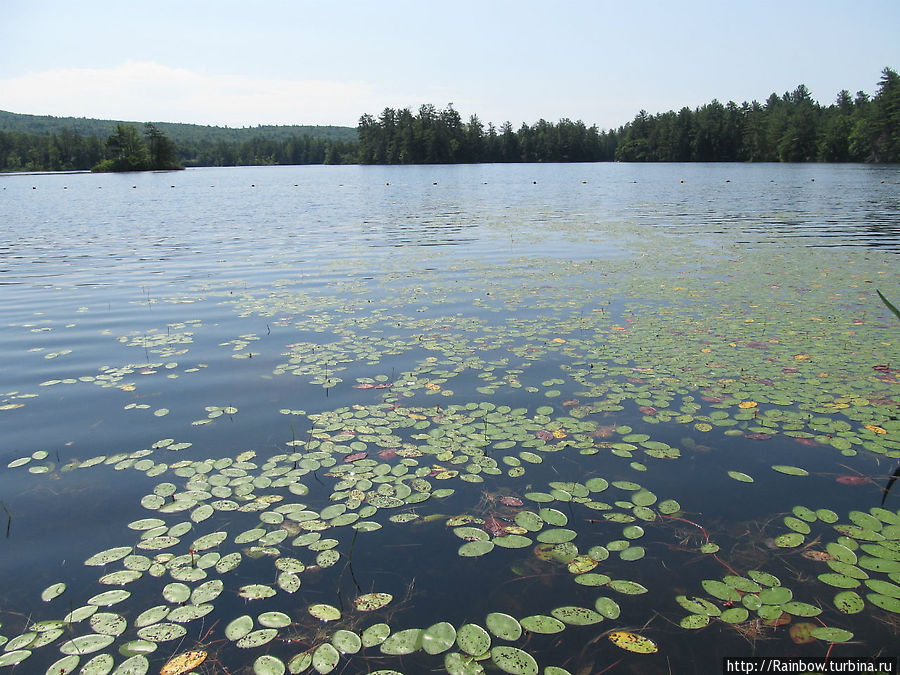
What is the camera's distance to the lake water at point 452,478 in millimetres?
3051

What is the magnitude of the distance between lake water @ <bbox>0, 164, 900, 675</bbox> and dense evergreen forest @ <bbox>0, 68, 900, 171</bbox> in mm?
93087

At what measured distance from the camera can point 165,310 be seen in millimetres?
10352

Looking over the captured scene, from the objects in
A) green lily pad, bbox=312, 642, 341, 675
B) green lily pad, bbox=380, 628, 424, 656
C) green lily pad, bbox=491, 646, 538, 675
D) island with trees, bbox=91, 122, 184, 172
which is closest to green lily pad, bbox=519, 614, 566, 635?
green lily pad, bbox=491, 646, 538, 675

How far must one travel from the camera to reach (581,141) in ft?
528

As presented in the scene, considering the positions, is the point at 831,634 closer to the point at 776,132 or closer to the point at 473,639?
the point at 473,639

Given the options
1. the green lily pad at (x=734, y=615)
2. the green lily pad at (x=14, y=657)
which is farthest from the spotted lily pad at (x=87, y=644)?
the green lily pad at (x=734, y=615)

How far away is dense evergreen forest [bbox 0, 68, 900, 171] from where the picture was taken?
302ft

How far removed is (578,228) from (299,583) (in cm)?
1982

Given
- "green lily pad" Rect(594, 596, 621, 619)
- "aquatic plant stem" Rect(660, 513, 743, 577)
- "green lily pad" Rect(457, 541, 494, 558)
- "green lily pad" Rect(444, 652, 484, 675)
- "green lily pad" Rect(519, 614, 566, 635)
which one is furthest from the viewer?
"green lily pad" Rect(457, 541, 494, 558)

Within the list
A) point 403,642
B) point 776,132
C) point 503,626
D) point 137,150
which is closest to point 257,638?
point 403,642

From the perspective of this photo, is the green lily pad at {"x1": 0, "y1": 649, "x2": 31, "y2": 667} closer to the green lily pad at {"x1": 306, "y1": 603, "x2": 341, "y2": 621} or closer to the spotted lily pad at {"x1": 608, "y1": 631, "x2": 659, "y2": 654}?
the green lily pad at {"x1": 306, "y1": 603, "x2": 341, "y2": 621}

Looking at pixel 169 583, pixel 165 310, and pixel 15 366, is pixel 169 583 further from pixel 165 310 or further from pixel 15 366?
pixel 165 310

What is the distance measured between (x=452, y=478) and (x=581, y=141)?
561 feet

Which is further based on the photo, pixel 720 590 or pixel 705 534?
pixel 705 534
